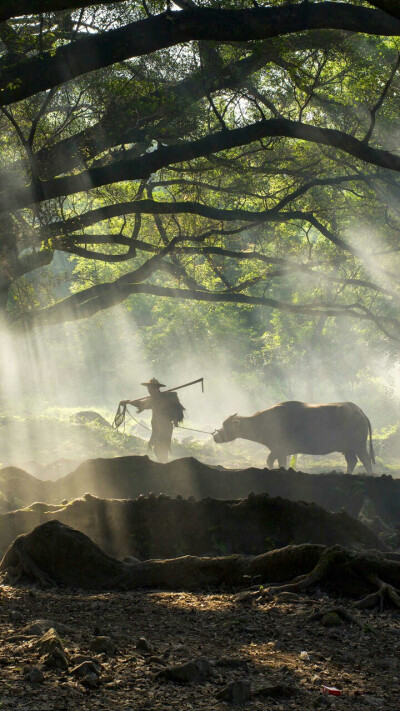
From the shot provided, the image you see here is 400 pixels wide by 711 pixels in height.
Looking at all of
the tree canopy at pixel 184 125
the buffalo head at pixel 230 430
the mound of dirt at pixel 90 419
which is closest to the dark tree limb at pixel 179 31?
the tree canopy at pixel 184 125

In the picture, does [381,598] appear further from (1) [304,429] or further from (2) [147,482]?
(1) [304,429]

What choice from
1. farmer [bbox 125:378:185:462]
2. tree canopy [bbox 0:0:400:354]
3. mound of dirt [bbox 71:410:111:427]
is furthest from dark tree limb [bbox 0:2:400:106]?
mound of dirt [bbox 71:410:111:427]

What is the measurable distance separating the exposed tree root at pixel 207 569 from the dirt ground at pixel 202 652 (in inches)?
9.6

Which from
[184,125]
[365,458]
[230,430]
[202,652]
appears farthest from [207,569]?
[365,458]

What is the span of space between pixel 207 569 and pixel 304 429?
598 inches

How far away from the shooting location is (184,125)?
14.3m

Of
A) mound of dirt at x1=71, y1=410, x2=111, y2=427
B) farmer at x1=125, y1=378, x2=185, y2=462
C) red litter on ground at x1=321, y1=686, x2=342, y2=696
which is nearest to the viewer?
red litter on ground at x1=321, y1=686, x2=342, y2=696

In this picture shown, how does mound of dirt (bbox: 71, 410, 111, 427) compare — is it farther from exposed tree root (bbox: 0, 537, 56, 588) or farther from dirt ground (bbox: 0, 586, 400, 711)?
dirt ground (bbox: 0, 586, 400, 711)

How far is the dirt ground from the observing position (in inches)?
160

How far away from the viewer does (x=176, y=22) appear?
8.22 metres

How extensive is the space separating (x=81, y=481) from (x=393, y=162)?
701 centimetres

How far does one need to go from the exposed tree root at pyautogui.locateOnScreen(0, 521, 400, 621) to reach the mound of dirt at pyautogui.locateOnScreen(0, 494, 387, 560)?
1.53 m

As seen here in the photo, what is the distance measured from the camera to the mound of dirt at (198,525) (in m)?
8.91

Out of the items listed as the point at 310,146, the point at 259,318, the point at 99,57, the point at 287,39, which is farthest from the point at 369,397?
the point at 99,57
